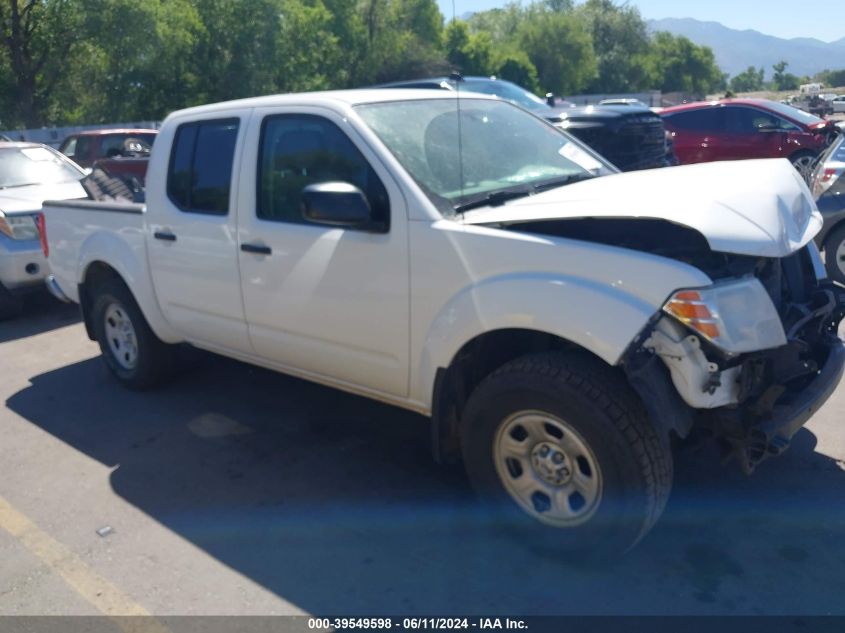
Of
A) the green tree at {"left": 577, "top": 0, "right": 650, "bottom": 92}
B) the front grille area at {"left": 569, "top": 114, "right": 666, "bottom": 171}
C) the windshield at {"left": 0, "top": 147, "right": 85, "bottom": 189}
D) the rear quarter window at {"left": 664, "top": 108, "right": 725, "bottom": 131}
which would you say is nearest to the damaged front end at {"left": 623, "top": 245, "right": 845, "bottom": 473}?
the front grille area at {"left": 569, "top": 114, "right": 666, "bottom": 171}

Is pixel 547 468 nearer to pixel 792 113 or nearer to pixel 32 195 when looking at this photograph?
pixel 32 195

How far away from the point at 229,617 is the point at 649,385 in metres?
1.89

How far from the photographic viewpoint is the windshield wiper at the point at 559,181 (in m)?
4.40

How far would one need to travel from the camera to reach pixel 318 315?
14.5 feet

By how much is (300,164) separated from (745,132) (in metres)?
11.0

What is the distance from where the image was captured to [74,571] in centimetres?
388

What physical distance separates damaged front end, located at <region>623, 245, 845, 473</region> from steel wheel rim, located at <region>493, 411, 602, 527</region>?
1.23 feet

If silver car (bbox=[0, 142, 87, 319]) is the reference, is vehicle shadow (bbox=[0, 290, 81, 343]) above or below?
below

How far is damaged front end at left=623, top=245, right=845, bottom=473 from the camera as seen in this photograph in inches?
129

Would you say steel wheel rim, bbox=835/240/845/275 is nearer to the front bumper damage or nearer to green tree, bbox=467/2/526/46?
the front bumper damage

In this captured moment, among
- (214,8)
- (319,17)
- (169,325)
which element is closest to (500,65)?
(319,17)

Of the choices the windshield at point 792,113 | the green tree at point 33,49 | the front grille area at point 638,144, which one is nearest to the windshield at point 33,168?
the front grille area at point 638,144

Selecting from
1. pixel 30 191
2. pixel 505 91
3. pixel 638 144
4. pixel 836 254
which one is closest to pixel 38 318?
pixel 30 191

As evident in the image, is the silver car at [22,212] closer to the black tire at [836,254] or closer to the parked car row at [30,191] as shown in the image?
the parked car row at [30,191]
